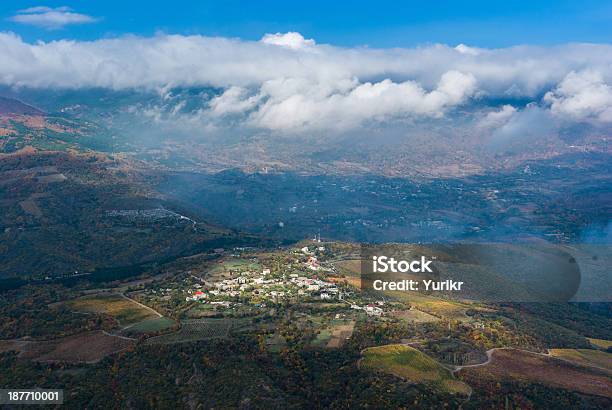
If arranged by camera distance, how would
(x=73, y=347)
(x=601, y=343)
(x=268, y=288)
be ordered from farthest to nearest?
(x=268, y=288) < (x=601, y=343) < (x=73, y=347)

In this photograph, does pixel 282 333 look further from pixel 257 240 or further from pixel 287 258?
pixel 257 240

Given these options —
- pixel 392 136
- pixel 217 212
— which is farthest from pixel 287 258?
pixel 392 136

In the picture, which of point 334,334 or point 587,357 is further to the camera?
point 334,334

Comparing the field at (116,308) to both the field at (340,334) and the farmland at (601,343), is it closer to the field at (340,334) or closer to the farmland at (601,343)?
the field at (340,334)

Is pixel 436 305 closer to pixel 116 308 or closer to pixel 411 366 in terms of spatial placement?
pixel 411 366

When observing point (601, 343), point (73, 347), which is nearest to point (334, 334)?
point (73, 347)

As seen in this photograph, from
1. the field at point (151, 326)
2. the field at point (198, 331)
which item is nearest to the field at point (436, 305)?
the field at point (198, 331)
